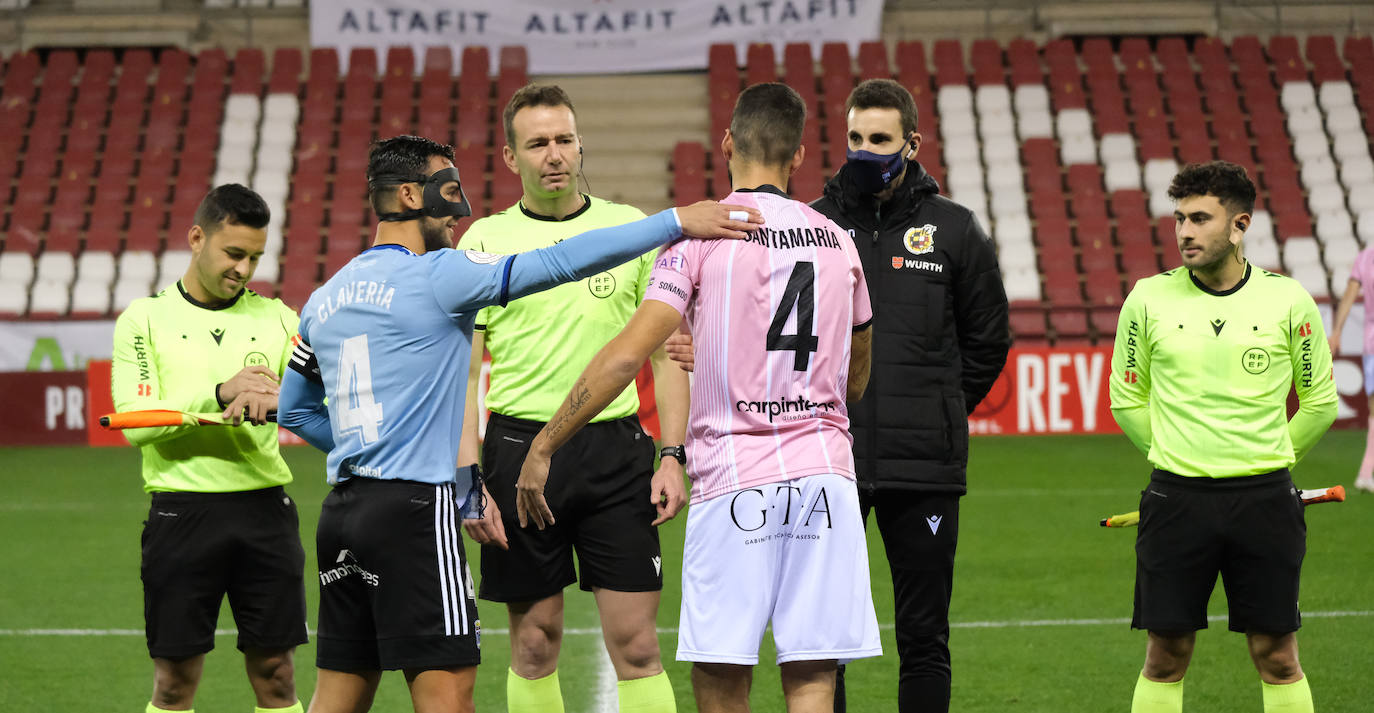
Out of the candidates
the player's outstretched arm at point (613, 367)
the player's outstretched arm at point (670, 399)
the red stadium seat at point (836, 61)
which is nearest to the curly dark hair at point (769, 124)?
the player's outstretched arm at point (613, 367)

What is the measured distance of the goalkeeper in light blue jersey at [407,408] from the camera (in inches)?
140

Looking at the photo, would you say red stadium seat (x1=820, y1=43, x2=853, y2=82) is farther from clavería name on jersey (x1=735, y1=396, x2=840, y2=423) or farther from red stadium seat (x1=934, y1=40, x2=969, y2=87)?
clavería name on jersey (x1=735, y1=396, x2=840, y2=423)

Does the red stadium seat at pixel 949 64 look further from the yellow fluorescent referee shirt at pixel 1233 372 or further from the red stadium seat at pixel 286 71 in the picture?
the yellow fluorescent referee shirt at pixel 1233 372

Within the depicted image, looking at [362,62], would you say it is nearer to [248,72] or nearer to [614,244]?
[248,72]

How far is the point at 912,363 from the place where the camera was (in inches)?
180

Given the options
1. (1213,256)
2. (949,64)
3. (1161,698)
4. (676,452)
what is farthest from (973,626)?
(949,64)

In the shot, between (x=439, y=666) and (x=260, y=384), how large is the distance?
117 cm

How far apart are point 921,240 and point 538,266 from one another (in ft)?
5.03

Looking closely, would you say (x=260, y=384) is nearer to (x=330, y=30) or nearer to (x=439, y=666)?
(x=439, y=666)

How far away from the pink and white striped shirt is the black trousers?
0.95 meters

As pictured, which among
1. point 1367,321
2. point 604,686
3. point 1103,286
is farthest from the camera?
point 1103,286

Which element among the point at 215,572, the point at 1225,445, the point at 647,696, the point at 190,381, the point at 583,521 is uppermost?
the point at 190,381

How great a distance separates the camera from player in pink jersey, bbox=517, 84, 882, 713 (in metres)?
3.62

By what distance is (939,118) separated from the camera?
2052cm
